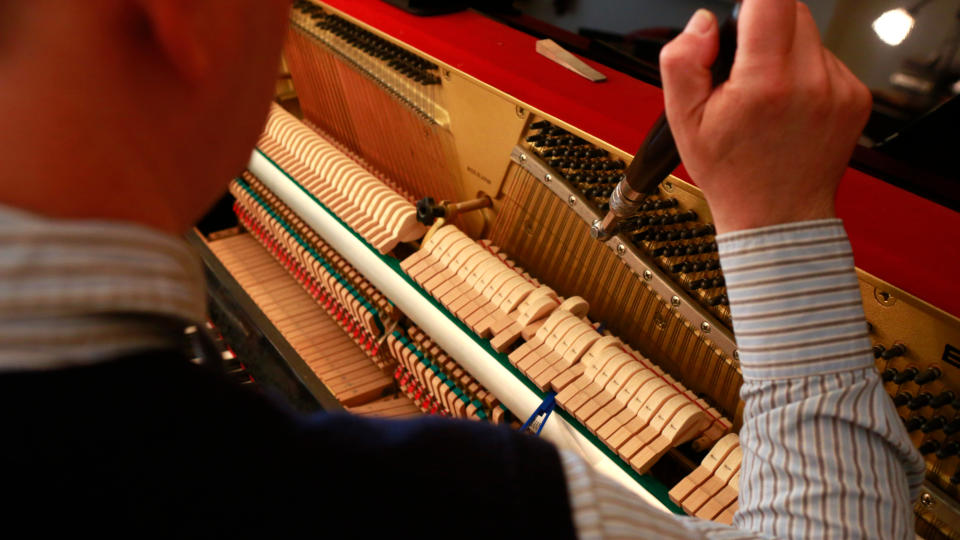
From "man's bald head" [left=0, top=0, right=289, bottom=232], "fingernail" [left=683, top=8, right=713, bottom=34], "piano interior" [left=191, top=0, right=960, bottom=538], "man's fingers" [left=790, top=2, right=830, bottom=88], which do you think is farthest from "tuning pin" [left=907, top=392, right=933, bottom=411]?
"man's bald head" [left=0, top=0, right=289, bottom=232]

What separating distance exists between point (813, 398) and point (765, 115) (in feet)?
1.09

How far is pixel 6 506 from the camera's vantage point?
379 millimetres

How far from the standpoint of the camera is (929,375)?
1186 mm

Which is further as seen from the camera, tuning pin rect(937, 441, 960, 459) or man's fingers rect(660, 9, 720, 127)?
tuning pin rect(937, 441, 960, 459)

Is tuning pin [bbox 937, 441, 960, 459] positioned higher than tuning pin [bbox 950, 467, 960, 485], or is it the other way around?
tuning pin [bbox 937, 441, 960, 459]

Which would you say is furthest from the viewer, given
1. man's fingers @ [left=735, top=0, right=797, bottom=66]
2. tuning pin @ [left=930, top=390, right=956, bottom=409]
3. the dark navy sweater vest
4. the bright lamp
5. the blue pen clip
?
the bright lamp

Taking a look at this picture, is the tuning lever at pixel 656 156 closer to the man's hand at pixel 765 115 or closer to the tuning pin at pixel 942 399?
the man's hand at pixel 765 115

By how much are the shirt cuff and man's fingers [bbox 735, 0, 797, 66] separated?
0.66 feet

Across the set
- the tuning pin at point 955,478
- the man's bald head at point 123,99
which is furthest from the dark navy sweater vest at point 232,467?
the tuning pin at point 955,478

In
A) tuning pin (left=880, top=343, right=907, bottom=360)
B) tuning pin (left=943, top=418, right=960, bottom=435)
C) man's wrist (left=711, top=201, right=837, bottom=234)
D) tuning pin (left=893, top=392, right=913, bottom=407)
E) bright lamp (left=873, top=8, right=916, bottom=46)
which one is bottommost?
tuning pin (left=893, top=392, right=913, bottom=407)

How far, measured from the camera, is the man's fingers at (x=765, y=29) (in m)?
0.71

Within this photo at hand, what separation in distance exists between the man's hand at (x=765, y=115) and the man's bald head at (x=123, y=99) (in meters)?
0.48

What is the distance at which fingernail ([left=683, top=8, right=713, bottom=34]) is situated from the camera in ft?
2.44

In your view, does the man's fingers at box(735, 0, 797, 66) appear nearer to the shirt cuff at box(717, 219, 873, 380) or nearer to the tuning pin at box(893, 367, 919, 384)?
the shirt cuff at box(717, 219, 873, 380)
